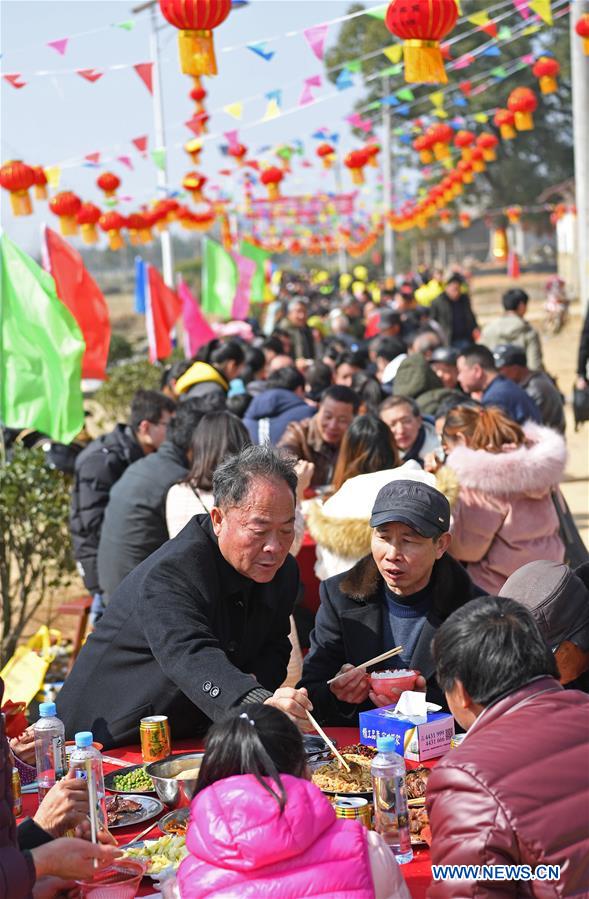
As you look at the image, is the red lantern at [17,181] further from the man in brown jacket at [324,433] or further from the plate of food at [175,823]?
the plate of food at [175,823]

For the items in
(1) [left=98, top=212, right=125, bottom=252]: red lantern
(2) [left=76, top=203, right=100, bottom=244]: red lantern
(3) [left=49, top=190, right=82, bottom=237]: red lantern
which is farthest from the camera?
(1) [left=98, top=212, right=125, bottom=252]: red lantern

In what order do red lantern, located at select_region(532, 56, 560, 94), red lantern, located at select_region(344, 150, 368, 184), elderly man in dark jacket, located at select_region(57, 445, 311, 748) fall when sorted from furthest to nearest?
red lantern, located at select_region(344, 150, 368, 184) < red lantern, located at select_region(532, 56, 560, 94) < elderly man in dark jacket, located at select_region(57, 445, 311, 748)

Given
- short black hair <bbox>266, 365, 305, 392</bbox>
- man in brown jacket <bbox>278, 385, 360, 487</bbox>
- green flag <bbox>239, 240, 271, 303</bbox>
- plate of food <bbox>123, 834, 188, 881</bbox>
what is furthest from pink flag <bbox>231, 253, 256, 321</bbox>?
plate of food <bbox>123, 834, 188, 881</bbox>

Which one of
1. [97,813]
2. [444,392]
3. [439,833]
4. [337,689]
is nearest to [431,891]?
[439,833]

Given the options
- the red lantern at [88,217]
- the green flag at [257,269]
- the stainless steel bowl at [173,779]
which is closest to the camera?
the stainless steel bowl at [173,779]

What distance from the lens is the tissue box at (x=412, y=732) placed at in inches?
126

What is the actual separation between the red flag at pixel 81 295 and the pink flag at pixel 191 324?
5.11 meters

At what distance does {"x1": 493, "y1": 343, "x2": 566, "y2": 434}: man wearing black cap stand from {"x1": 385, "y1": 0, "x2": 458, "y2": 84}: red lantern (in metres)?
2.82

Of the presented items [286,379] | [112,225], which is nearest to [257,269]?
[112,225]

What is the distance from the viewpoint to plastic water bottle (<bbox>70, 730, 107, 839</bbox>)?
270 centimetres

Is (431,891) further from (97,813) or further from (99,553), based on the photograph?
(99,553)

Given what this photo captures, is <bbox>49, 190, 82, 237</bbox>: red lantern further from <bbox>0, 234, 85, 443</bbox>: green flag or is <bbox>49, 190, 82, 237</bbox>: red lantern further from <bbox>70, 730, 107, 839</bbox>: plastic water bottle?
<bbox>70, 730, 107, 839</bbox>: plastic water bottle

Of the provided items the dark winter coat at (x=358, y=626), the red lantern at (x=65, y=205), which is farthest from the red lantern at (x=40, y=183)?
the dark winter coat at (x=358, y=626)

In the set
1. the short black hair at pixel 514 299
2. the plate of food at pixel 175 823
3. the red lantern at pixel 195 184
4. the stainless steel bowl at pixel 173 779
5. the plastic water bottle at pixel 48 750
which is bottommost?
the plate of food at pixel 175 823
